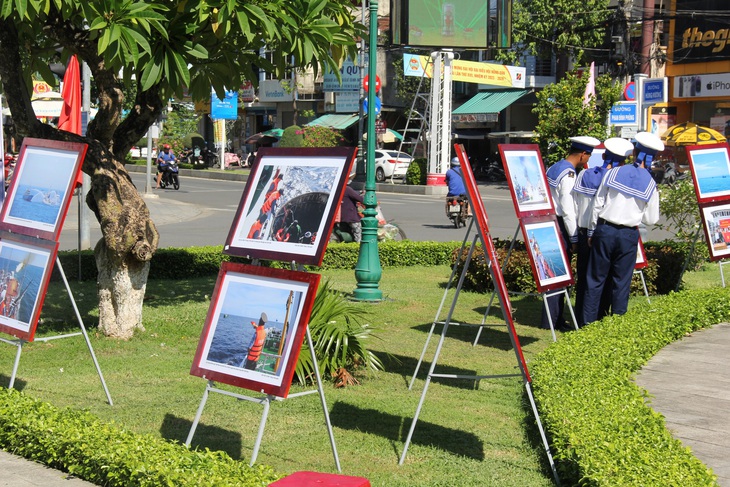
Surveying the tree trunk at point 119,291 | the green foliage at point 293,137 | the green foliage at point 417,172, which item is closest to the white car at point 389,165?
the green foliage at point 417,172

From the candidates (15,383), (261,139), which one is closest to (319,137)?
(261,139)

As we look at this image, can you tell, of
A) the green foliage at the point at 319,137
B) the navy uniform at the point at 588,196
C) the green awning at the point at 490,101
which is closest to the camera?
the navy uniform at the point at 588,196

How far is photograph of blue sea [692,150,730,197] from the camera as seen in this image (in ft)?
37.4

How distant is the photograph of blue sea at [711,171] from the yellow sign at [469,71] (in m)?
22.6

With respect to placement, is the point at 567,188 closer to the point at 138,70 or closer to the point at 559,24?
the point at 138,70

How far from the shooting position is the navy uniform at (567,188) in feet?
31.8

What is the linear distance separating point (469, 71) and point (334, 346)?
Answer: 28.7 m

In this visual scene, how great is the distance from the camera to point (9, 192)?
716 centimetres

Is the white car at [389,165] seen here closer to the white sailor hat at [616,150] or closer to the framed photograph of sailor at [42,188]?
the white sailor hat at [616,150]

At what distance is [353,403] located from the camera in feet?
22.8

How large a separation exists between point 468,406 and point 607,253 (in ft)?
9.28

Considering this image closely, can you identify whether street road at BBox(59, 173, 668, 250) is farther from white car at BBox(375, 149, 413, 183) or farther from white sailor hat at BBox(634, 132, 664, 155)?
white sailor hat at BBox(634, 132, 664, 155)

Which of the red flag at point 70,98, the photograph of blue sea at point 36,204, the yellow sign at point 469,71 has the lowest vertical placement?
the photograph of blue sea at point 36,204

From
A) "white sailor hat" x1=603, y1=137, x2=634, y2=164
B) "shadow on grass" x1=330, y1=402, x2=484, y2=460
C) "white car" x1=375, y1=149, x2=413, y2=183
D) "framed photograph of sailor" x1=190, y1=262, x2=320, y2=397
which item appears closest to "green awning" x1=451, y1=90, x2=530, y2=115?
"white car" x1=375, y1=149, x2=413, y2=183
